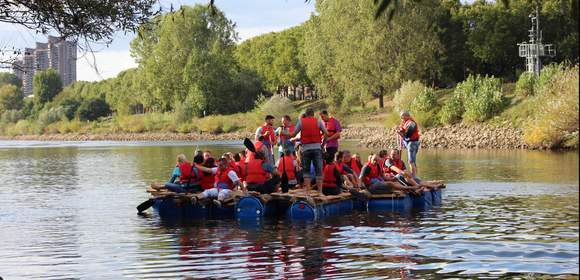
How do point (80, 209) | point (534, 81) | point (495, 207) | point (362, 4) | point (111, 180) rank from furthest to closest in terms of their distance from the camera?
point (362, 4) → point (534, 81) → point (111, 180) → point (80, 209) → point (495, 207)

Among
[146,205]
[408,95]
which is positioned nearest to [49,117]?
[408,95]

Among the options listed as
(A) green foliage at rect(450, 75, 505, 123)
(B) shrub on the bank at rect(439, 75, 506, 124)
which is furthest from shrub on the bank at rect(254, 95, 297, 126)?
(A) green foliage at rect(450, 75, 505, 123)

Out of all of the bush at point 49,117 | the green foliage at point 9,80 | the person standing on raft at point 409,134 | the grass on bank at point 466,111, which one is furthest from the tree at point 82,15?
the green foliage at point 9,80

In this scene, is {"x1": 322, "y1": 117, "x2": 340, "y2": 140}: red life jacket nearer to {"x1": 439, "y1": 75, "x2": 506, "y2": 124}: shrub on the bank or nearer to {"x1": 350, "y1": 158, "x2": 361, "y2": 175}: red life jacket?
{"x1": 350, "y1": 158, "x2": 361, "y2": 175}: red life jacket

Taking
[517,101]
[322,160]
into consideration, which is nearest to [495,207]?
[322,160]

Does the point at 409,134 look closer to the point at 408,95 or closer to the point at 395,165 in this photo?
the point at 395,165

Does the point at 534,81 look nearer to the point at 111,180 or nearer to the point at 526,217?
the point at 111,180

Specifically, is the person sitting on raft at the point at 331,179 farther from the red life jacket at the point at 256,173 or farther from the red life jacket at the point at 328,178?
the red life jacket at the point at 256,173

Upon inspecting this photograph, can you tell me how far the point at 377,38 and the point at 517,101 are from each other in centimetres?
1753

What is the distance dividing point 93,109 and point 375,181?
11599 centimetres

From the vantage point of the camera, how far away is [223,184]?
2219 cm

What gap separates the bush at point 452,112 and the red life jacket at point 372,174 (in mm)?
45449

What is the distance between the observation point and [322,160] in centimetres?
2236

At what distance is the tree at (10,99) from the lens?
155000 millimetres
